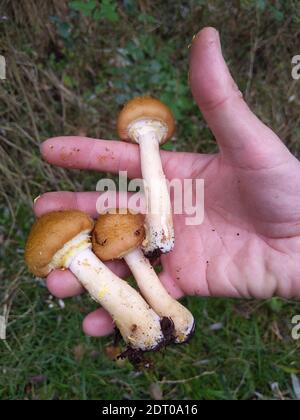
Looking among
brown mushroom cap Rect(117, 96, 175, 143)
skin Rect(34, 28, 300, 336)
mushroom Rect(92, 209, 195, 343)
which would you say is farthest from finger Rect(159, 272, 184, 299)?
brown mushroom cap Rect(117, 96, 175, 143)

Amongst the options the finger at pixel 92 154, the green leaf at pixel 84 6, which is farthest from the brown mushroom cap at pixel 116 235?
the green leaf at pixel 84 6

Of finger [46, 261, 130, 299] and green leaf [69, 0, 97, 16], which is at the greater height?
green leaf [69, 0, 97, 16]

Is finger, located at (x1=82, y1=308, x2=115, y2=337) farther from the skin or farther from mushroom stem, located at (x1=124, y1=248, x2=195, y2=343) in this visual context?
mushroom stem, located at (x1=124, y1=248, x2=195, y2=343)

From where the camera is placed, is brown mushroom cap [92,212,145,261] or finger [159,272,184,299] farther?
finger [159,272,184,299]

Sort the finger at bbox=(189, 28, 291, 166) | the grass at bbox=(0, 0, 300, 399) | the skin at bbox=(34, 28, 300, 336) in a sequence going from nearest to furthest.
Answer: the finger at bbox=(189, 28, 291, 166)
the skin at bbox=(34, 28, 300, 336)
the grass at bbox=(0, 0, 300, 399)

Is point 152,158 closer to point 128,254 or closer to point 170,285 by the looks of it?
point 128,254

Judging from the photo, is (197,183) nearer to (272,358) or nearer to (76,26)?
(272,358)

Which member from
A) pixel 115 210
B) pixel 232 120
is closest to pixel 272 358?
pixel 115 210
